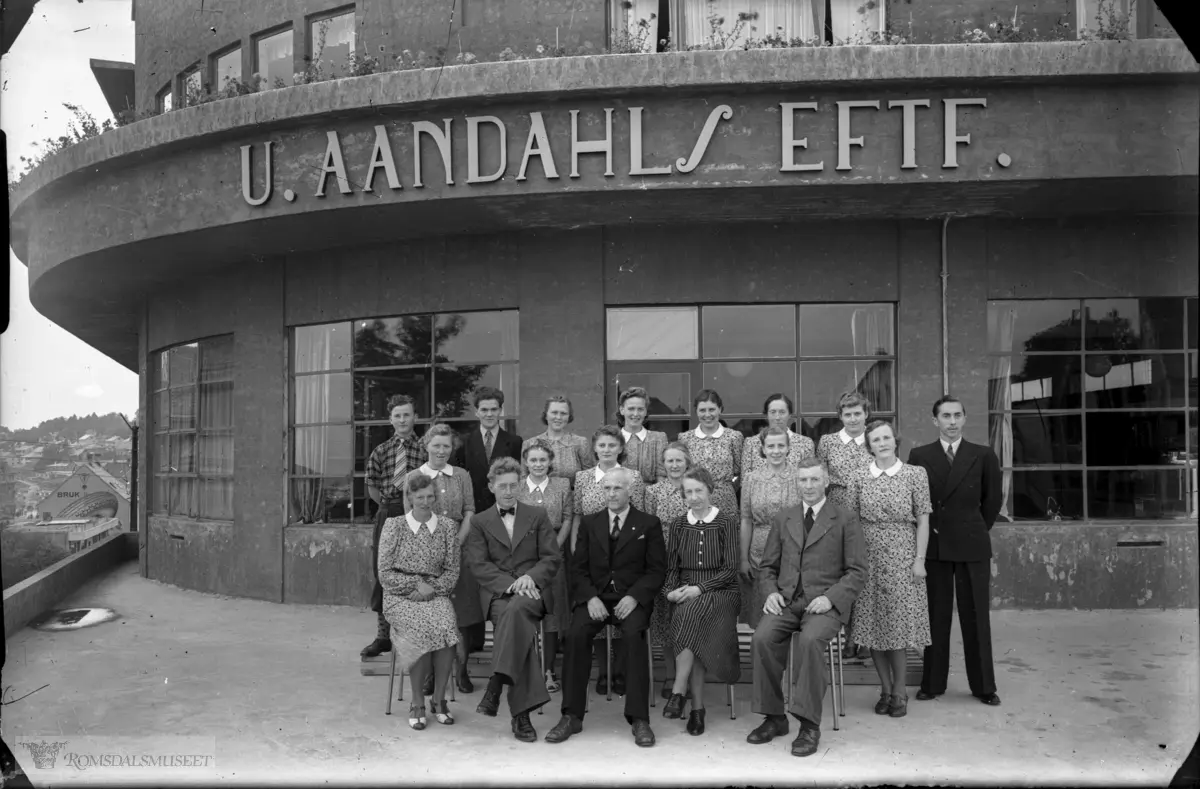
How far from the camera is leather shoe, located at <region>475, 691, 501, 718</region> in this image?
21.5ft

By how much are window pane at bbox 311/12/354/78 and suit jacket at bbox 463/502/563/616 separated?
20.4ft

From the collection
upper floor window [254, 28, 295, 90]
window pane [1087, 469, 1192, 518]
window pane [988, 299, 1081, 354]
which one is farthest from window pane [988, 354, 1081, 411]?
upper floor window [254, 28, 295, 90]

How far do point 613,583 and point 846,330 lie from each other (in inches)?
196

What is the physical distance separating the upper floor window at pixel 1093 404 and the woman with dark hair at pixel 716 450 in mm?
4288

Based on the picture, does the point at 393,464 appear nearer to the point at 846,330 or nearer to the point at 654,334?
the point at 654,334

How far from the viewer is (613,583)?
6578 mm

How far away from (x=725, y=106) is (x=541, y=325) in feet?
9.35

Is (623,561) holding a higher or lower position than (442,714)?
higher

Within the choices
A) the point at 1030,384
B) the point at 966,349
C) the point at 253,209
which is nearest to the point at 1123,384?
the point at 1030,384

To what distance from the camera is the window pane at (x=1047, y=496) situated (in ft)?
34.2

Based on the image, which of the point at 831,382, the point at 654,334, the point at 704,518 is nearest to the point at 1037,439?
the point at 831,382

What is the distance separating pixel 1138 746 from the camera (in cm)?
584

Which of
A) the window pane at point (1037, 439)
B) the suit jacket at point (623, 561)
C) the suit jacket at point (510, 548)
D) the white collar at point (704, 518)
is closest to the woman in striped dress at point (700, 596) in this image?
the white collar at point (704, 518)

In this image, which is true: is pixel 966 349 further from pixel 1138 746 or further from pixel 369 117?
pixel 369 117
